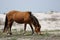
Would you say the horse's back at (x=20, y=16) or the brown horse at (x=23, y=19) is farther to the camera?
the horse's back at (x=20, y=16)

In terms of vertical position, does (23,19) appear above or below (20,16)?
below

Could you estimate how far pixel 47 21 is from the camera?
28672 millimetres

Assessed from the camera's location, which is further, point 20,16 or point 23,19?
point 20,16

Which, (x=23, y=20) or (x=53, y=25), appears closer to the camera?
(x=23, y=20)

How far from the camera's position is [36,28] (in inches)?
701

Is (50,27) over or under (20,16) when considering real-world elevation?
under

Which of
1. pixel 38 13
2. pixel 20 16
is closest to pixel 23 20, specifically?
pixel 20 16

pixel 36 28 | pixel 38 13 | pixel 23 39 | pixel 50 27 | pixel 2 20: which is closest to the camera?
pixel 23 39

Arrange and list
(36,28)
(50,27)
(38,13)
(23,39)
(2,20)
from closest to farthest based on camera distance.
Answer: (23,39)
(36,28)
(50,27)
(2,20)
(38,13)

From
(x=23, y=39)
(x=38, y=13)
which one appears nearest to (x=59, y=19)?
(x=38, y=13)

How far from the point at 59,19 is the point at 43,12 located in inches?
128

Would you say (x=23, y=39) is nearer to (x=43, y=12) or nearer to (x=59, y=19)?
(x=59, y=19)

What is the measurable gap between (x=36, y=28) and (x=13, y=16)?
1.93 metres

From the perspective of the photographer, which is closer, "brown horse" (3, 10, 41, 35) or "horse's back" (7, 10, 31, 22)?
"brown horse" (3, 10, 41, 35)
